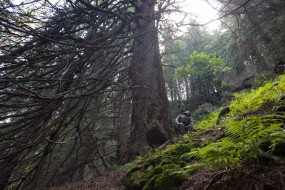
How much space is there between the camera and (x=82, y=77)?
13.6ft

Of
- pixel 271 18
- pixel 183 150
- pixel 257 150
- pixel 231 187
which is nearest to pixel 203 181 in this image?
pixel 231 187

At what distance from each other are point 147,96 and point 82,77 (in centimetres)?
203

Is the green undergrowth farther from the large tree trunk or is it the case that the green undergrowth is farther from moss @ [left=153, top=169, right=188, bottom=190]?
the large tree trunk

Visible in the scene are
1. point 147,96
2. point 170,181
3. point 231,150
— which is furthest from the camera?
point 147,96

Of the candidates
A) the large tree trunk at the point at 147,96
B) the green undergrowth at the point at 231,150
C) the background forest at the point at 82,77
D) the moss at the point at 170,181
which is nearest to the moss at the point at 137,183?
the green undergrowth at the point at 231,150

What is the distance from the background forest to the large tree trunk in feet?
0.08

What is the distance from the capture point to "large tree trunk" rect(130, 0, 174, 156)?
17.9 feet

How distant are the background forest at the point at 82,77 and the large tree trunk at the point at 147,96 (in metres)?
0.02

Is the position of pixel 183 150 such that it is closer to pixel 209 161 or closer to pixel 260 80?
pixel 209 161

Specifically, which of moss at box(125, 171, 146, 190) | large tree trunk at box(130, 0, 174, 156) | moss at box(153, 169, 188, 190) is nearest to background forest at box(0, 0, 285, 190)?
large tree trunk at box(130, 0, 174, 156)

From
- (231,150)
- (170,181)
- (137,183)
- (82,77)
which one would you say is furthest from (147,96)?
(231,150)

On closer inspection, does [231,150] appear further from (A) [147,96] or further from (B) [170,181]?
(A) [147,96]

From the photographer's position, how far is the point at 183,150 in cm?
355

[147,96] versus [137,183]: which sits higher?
[147,96]
